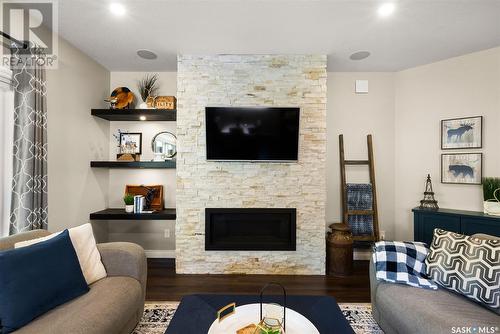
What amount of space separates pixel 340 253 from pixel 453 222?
4.34 feet

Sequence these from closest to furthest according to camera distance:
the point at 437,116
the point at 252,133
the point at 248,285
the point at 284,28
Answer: the point at 284,28
the point at 248,285
the point at 252,133
the point at 437,116

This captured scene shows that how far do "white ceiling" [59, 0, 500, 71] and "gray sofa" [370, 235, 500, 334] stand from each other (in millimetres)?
2265

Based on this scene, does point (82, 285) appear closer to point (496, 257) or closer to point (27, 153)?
point (27, 153)

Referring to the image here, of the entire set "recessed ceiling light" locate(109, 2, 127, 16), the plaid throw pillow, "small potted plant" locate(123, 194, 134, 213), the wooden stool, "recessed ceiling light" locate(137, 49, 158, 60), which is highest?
"recessed ceiling light" locate(109, 2, 127, 16)

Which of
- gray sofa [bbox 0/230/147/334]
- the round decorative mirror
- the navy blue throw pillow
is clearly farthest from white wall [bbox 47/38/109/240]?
the navy blue throw pillow

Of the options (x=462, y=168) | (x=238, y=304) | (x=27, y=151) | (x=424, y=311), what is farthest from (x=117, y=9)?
(x=462, y=168)

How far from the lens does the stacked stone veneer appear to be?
2.94 m

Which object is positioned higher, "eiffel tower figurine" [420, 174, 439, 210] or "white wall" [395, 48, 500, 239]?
"white wall" [395, 48, 500, 239]

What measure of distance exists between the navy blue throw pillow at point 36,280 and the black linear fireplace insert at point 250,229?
1546 millimetres

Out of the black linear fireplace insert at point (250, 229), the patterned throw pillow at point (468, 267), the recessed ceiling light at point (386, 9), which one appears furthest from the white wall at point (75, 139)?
the patterned throw pillow at point (468, 267)

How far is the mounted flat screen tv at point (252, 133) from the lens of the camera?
2.84 m

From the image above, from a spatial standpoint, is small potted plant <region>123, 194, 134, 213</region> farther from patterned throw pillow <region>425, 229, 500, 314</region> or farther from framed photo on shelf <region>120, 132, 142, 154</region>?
patterned throw pillow <region>425, 229, 500, 314</region>

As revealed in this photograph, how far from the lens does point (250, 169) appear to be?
117 inches

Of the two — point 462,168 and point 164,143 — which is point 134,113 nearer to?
point 164,143
